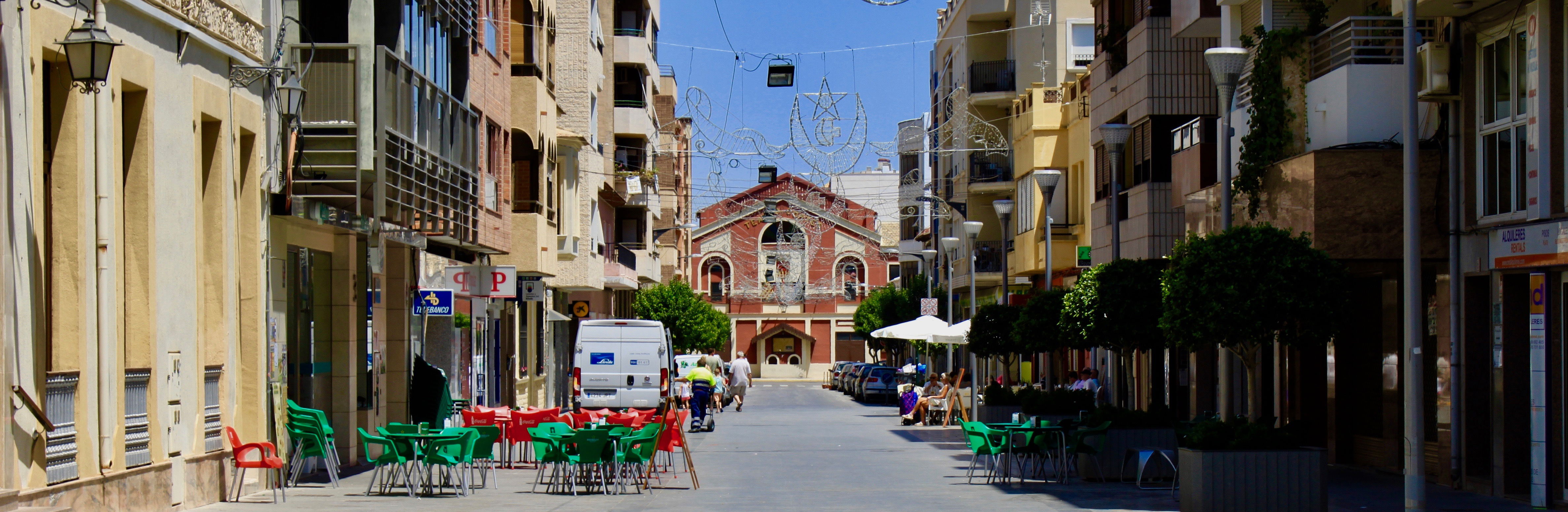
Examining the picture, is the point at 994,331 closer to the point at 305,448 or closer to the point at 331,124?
the point at 331,124

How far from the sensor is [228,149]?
1556cm

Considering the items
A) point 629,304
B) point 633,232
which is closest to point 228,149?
point 633,232

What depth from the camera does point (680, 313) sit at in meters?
80.1

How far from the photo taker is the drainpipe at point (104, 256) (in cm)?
1254

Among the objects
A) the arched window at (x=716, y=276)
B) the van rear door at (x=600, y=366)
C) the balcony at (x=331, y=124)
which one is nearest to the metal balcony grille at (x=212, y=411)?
the balcony at (x=331, y=124)

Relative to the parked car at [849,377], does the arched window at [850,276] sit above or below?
above

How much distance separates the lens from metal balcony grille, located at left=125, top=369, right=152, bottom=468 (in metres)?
13.3

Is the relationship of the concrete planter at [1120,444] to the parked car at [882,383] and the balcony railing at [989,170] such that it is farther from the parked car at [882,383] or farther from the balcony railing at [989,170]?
the parked car at [882,383]

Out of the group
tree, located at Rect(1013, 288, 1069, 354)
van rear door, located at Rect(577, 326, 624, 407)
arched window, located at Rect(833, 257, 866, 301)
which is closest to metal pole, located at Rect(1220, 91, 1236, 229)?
tree, located at Rect(1013, 288, 1069, 354)

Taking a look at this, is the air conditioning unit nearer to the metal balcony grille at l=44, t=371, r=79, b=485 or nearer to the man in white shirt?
the metal balcony grille at l=44, t=371, r=79, b=485

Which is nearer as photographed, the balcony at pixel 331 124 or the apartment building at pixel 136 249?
the apartment building at pixel 136 249

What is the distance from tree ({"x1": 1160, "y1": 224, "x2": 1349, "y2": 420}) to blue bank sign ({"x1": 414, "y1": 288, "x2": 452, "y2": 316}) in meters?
11.0

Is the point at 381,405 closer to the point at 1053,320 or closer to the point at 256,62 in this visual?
the point at 256,62

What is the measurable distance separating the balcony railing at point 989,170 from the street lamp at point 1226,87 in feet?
107
